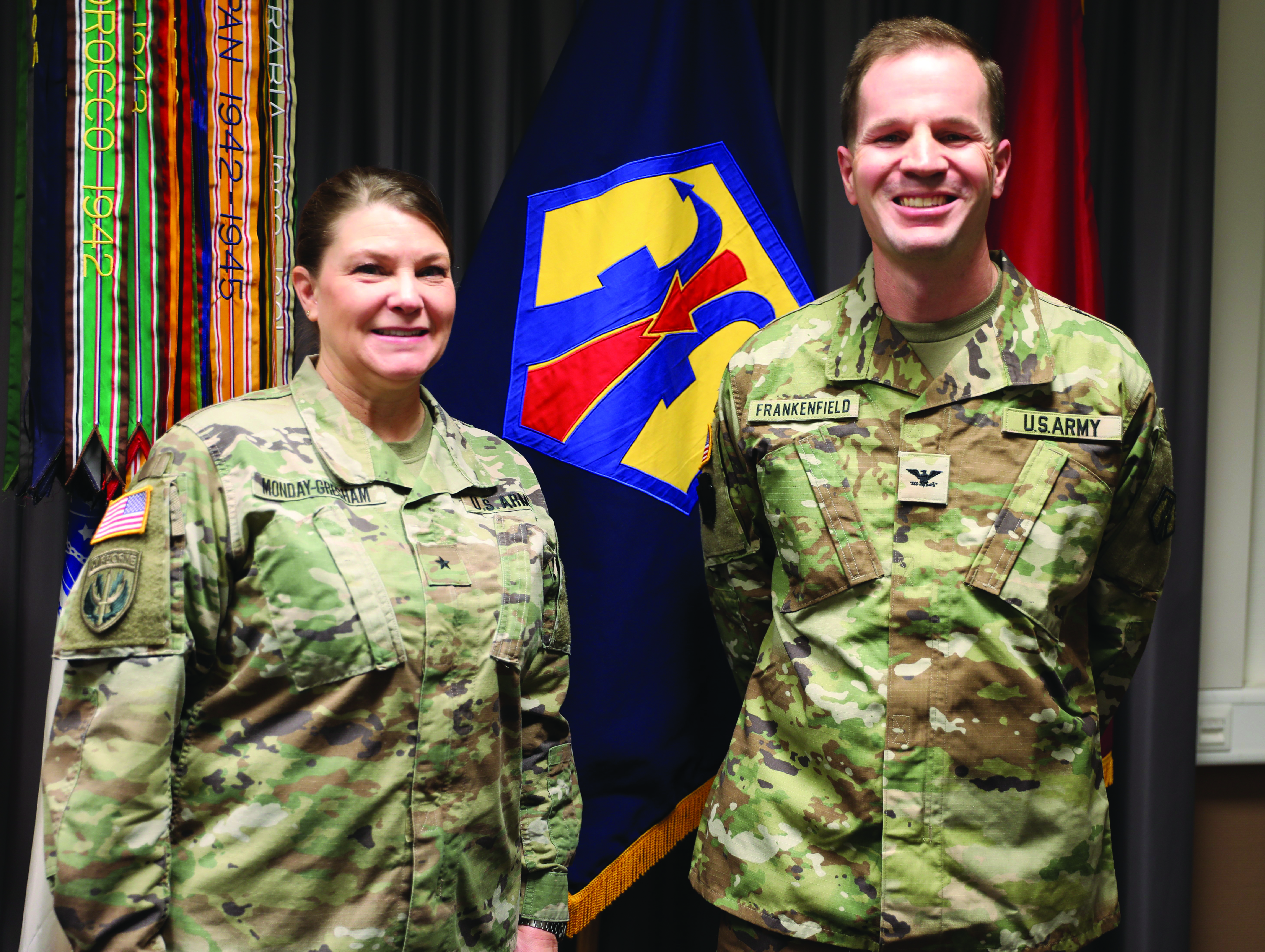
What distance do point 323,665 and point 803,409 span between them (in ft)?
2.43

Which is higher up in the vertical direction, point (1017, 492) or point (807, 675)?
point (1017, 492)

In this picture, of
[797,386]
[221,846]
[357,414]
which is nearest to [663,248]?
[797,386]

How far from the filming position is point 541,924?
1.36 metres

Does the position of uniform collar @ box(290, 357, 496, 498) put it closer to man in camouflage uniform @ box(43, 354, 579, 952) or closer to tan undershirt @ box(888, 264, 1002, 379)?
man in camouflage uniform @ box(43, 354, 579, 952)

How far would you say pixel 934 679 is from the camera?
1.28m

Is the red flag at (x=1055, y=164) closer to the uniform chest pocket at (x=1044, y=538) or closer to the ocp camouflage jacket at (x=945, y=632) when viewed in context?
the ocp camouflage jacket at (x=945, y=632)

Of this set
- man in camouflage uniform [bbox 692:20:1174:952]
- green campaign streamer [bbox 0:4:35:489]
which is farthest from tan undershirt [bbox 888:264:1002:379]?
green campaign streamer [bbox 0:4:35:489]

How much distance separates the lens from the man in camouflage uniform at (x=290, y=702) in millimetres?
1036

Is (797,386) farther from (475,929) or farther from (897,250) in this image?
(475,929)

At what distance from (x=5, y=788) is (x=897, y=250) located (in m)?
1.86

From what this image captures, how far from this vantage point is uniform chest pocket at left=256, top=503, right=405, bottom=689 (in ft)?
3.68

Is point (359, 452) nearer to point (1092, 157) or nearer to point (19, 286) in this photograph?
point (19, 286)

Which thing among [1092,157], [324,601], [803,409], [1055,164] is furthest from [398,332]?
[1092,157]

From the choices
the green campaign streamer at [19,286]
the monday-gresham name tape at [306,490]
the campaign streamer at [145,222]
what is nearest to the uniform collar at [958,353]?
the monday-gresham name tape at [306,490]
